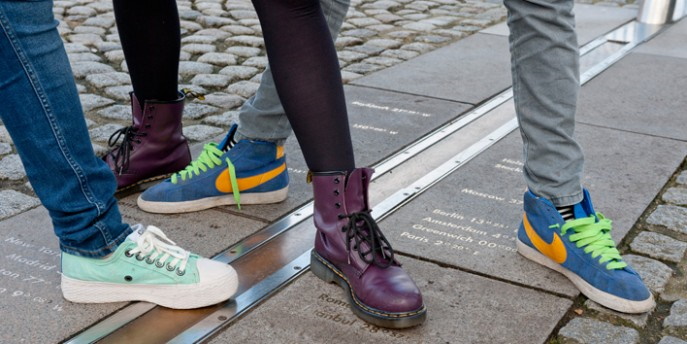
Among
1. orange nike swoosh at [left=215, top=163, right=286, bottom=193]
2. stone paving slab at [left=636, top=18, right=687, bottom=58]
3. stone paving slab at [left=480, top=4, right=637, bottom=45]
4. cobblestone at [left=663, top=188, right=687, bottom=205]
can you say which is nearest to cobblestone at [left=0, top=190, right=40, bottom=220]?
orange nike swoosh at [left=215, top=163, right=286, bottom=193]

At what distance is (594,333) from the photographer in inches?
94.6

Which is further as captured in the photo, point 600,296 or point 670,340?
point 600,296

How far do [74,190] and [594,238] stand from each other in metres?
1.40

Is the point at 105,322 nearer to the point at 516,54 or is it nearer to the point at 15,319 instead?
the point at 15,319

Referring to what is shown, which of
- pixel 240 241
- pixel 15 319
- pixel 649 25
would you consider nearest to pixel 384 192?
pixel 240 241

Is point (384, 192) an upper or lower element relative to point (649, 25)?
upper

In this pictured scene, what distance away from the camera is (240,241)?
2.88 metres

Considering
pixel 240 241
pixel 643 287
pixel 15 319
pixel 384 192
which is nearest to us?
pixel 15 319

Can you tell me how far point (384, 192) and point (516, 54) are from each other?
86cm

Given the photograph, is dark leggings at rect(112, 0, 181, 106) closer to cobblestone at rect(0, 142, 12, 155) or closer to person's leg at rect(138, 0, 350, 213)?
Result: person's leg at rect(138, 0, 350, 213)

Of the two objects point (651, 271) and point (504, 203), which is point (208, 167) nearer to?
point (504, 203)

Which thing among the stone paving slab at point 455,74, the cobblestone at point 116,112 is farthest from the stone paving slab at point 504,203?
the cobblestone at point 116,112

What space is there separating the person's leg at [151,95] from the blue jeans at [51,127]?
781 millimetres

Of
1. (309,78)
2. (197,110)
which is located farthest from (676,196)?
(197,110)
